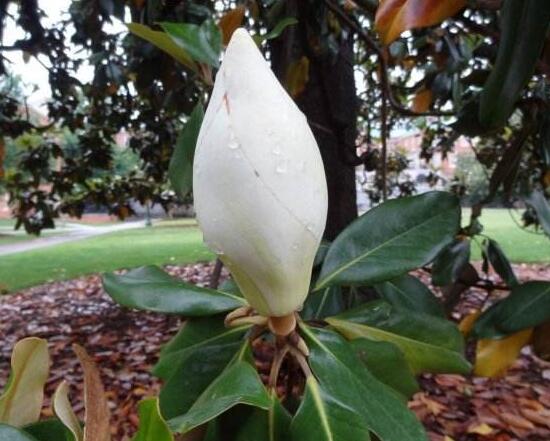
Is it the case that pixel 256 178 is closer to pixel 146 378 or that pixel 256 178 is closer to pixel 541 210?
pixel 541 210

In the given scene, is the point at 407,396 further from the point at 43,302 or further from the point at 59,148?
the point at 43,302

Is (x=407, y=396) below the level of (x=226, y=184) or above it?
below

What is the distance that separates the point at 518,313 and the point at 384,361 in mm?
270

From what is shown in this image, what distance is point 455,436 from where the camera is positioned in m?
1.75

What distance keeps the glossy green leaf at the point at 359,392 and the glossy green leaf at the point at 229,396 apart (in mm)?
59

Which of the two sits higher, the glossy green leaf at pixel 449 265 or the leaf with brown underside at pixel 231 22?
the leaf with brown underside at pixel 231 22

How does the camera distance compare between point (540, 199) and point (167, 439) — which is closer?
point (167, 439)

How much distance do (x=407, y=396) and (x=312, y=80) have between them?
167 centimetres

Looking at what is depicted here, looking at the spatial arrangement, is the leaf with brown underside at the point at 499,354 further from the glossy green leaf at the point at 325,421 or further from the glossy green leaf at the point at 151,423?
the glossy green leaf at the point at 151,423

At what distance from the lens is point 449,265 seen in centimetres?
89

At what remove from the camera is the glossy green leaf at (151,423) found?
0.96ft

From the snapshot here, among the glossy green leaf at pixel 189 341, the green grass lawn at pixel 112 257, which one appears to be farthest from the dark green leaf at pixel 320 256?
the green grass lawn at pixel 112 257

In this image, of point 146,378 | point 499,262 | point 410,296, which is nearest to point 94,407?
point 410,296

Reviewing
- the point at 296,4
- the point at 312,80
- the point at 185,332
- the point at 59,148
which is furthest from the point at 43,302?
the point at 185,332
